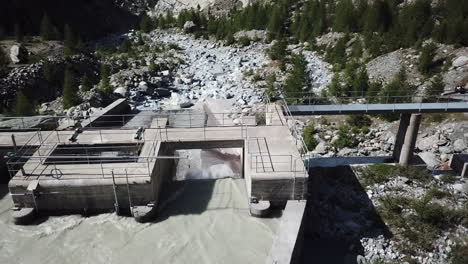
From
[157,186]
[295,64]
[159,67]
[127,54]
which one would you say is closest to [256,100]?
[295,64]

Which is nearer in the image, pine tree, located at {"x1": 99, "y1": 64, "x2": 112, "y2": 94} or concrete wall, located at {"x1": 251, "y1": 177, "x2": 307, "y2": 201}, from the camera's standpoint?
concrete wall, located at {"x1": 251, "y1": 177, "x2": 307, "y2": 201}

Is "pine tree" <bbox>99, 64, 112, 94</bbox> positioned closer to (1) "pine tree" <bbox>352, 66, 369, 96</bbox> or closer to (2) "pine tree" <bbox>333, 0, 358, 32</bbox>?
(1) "pine tree" <bbox>352, 66, 369, 96</bbox>

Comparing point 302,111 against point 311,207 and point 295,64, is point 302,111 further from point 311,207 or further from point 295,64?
point 295,64

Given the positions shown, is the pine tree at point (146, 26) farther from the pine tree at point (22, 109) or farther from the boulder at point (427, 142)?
the boulder at point (427, 142)

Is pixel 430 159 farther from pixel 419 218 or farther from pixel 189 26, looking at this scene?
pixel 189 26

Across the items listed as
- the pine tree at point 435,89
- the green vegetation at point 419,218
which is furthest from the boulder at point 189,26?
the green vegetation at point 419,218

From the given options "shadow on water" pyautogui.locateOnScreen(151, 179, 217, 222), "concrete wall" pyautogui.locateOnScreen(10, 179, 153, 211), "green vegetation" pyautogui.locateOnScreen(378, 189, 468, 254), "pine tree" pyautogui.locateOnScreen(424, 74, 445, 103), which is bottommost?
"green vegetation" pyautogui.locateOnScreen(378, 189, 468, 254)

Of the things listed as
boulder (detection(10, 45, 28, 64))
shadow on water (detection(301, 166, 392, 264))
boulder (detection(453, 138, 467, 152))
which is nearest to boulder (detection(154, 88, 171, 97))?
boulder (detection(10, 45, 28, 64))
